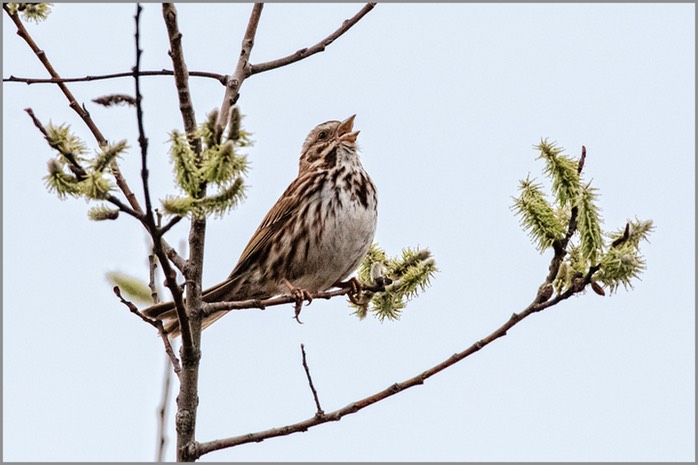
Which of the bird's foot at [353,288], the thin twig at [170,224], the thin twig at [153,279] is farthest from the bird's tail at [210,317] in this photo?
the thin twig at [170,224]

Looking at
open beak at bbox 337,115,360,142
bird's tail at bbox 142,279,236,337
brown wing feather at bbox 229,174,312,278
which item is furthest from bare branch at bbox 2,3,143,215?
open beak at bbox 337,115,360,142

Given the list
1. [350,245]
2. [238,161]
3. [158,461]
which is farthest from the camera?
[350,245]

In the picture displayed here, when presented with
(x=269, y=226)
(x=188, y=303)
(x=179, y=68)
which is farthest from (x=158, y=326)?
(x=269, y=226)

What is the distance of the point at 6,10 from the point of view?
13.0 feet

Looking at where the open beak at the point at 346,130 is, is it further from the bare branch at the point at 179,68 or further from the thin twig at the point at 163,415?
the thin twig at the point at 163,415

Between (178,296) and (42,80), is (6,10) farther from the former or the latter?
(178,296)

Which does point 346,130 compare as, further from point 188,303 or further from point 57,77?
point 188,303

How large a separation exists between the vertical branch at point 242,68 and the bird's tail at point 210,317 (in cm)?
129

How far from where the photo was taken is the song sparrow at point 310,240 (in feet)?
18.0

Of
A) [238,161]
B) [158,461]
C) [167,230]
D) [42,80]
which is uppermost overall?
[42,80]

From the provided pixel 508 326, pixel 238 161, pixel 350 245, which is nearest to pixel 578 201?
pixel 508 326

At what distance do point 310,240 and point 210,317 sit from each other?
811mm

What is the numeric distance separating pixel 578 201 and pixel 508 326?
49 centimetres

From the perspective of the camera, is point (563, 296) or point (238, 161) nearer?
point (238, 161)
